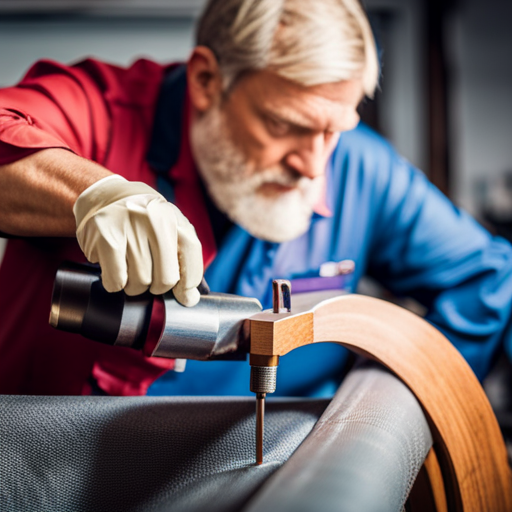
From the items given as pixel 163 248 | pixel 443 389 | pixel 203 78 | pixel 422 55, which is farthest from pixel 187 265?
pixel 422 55

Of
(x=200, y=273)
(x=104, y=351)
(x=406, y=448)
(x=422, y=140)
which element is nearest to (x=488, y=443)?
(x=406, y=448)

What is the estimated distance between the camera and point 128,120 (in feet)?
3.07

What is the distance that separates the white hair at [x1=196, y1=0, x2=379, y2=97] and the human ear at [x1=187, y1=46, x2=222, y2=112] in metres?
0.04

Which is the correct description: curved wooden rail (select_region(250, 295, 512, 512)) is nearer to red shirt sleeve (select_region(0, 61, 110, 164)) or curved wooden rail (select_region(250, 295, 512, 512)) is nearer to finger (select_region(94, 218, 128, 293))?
finger (select_region(94, 218, 128, 293))

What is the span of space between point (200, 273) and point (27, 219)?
243mm

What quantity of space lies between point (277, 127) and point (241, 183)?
128 mm

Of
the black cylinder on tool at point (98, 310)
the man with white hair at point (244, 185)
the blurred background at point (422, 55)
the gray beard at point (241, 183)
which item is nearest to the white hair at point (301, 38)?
the man with white hair at point (244, 185)

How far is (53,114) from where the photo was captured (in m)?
0.79

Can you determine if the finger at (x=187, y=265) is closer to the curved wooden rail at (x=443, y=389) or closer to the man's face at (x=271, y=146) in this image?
the curved wooden rail at (x=443, y=389)

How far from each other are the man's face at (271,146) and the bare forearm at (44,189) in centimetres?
38

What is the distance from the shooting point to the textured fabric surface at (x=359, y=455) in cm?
35

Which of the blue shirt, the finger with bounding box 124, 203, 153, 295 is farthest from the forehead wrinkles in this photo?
the finger with bounding box 124, 203, 153, 295

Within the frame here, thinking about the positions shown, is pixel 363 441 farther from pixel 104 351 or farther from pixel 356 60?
pixel 356 60

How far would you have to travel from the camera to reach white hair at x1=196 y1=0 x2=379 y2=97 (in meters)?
0.83
